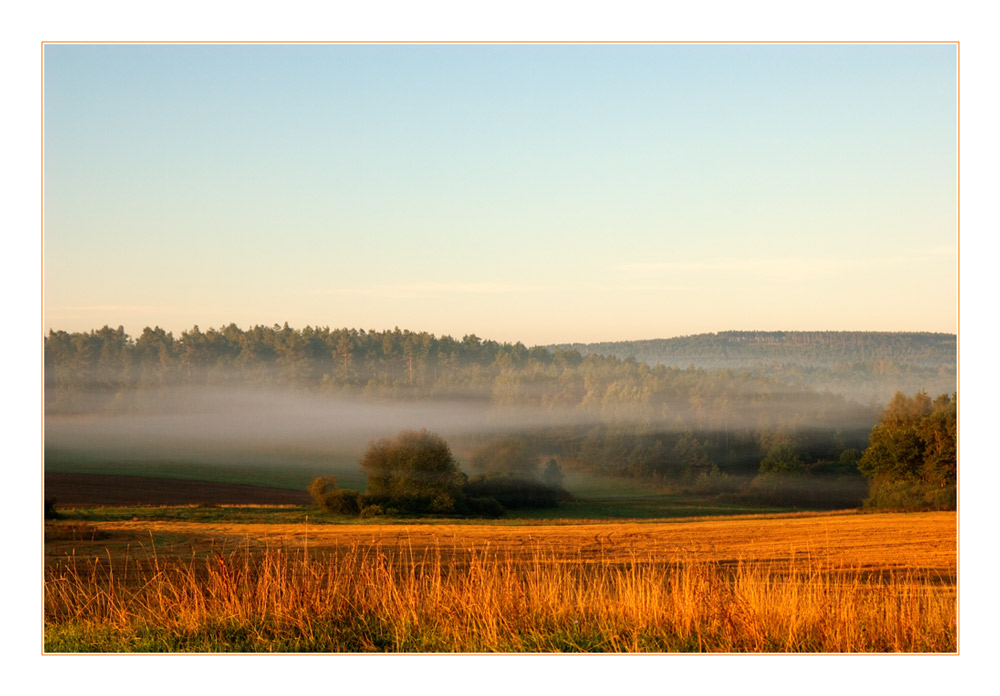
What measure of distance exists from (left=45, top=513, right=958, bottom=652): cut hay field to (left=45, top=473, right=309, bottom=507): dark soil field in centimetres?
33

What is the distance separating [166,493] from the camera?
7.79m

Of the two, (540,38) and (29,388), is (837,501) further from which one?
(29,388)

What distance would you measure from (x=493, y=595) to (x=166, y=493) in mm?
3625

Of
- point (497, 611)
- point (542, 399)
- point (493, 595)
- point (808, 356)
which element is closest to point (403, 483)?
point (542, 399)

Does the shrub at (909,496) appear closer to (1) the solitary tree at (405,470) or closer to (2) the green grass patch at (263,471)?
(1) the solitary tree at (405,470)

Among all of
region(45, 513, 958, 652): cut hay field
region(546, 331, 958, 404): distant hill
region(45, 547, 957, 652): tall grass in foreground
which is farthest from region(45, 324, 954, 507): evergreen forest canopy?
region(45, 547, 957, 652): tall grass in foreground

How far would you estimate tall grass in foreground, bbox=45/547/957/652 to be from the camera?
19.5ft

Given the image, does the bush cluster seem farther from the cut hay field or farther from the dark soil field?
the cut hay field

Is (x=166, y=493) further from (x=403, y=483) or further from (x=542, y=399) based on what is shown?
(x=542, y=399)

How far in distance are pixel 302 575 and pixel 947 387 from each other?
6.05m

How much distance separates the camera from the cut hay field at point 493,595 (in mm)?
5977

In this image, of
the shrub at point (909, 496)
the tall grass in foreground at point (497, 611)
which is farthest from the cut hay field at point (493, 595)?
the shrub at point (909, 496)

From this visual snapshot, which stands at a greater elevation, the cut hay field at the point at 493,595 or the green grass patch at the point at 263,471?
the green grass patch at the point at 263,471

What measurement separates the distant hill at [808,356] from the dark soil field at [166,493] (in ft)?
10.7
